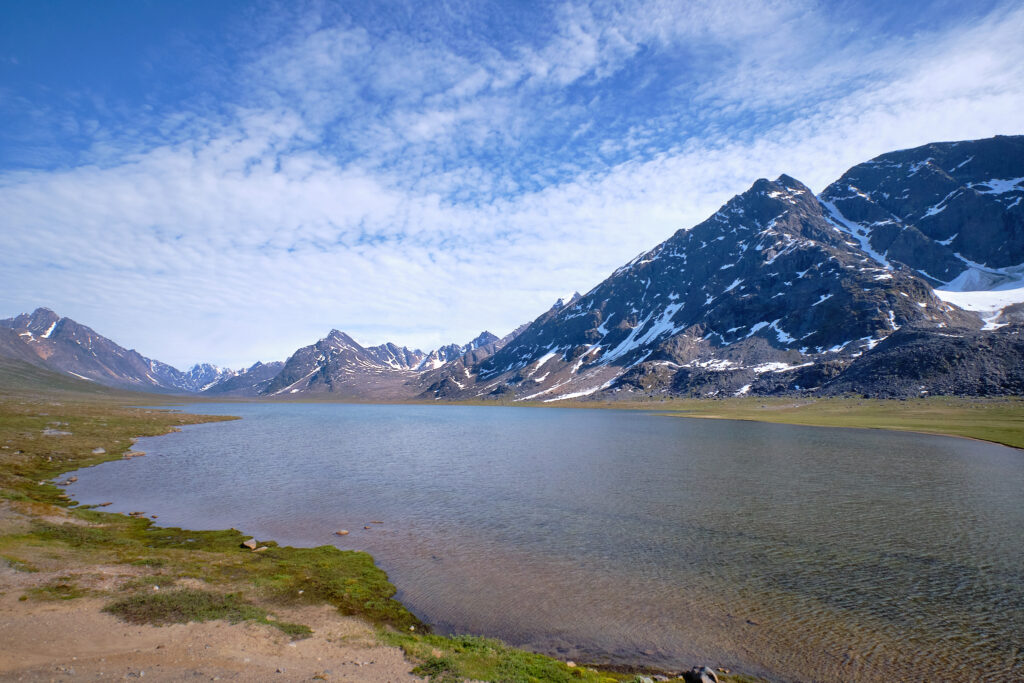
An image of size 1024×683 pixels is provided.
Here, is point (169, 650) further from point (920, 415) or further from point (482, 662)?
point (920, 415)

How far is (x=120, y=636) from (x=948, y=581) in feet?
124

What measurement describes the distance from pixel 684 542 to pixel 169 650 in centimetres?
2828

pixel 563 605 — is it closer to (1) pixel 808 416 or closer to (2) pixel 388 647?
(2) pixel 388 647

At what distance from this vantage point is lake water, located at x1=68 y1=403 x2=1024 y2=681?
19.6m

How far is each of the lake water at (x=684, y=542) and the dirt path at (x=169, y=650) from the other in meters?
5.61

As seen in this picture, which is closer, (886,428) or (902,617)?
(902,617)

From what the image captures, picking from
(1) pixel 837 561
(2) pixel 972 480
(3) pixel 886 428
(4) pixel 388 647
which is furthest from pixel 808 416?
(4) pixel 388 647

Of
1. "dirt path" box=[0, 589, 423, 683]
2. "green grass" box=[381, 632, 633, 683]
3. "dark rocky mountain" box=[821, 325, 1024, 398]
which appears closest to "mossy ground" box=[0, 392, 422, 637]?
"dirt path" box=[0, 589, 423, 683]

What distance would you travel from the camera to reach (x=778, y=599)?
2339 centimetres

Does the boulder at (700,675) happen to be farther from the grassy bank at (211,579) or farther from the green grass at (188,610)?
the green grass at (188,610)

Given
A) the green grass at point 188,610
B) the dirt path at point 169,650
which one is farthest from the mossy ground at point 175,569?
the dirt path at point 169,650

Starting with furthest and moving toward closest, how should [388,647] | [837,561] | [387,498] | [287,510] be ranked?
[387,498] → [287,510] → [837,561] → [388,647]

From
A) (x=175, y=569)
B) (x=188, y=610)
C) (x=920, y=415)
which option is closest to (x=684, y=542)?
(x=188, y=610)

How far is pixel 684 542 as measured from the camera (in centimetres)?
3195
